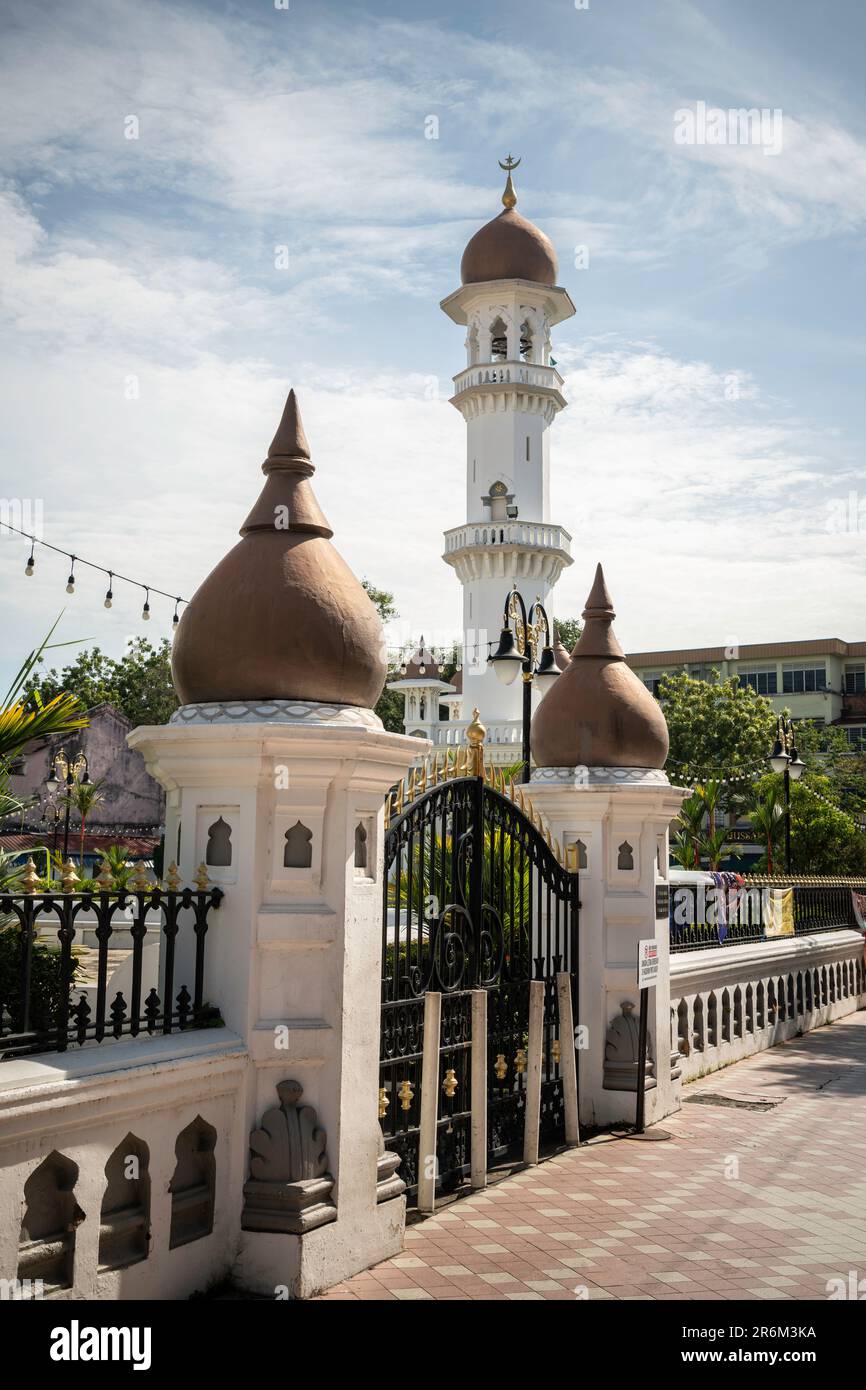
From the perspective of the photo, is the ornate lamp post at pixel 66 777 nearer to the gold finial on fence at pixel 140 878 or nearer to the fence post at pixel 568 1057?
the fence post at pixel 568 1057

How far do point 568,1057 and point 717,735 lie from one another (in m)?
38.4

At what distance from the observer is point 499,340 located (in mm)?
44406

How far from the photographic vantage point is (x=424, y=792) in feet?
23.5

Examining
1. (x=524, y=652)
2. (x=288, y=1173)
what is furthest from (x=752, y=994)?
(x=288, y=1173)

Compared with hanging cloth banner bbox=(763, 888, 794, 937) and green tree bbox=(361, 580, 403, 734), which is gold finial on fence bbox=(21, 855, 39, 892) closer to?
hanging cloth banner bbox=(763, 888, 794, 937)

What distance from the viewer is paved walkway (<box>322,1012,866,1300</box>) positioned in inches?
220

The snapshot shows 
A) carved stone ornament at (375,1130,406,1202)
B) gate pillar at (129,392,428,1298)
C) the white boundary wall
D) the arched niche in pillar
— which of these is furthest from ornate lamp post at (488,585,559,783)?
the arched niche in pillar

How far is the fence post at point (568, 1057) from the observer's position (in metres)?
8.39

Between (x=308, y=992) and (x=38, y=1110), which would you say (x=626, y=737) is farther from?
(x=38, y=1110)

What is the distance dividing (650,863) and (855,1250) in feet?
11.8

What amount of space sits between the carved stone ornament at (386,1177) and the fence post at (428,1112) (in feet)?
1.70

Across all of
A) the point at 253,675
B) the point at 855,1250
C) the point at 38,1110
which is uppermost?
the point at 253,675

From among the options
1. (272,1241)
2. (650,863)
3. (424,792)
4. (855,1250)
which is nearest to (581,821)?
(650,863)
